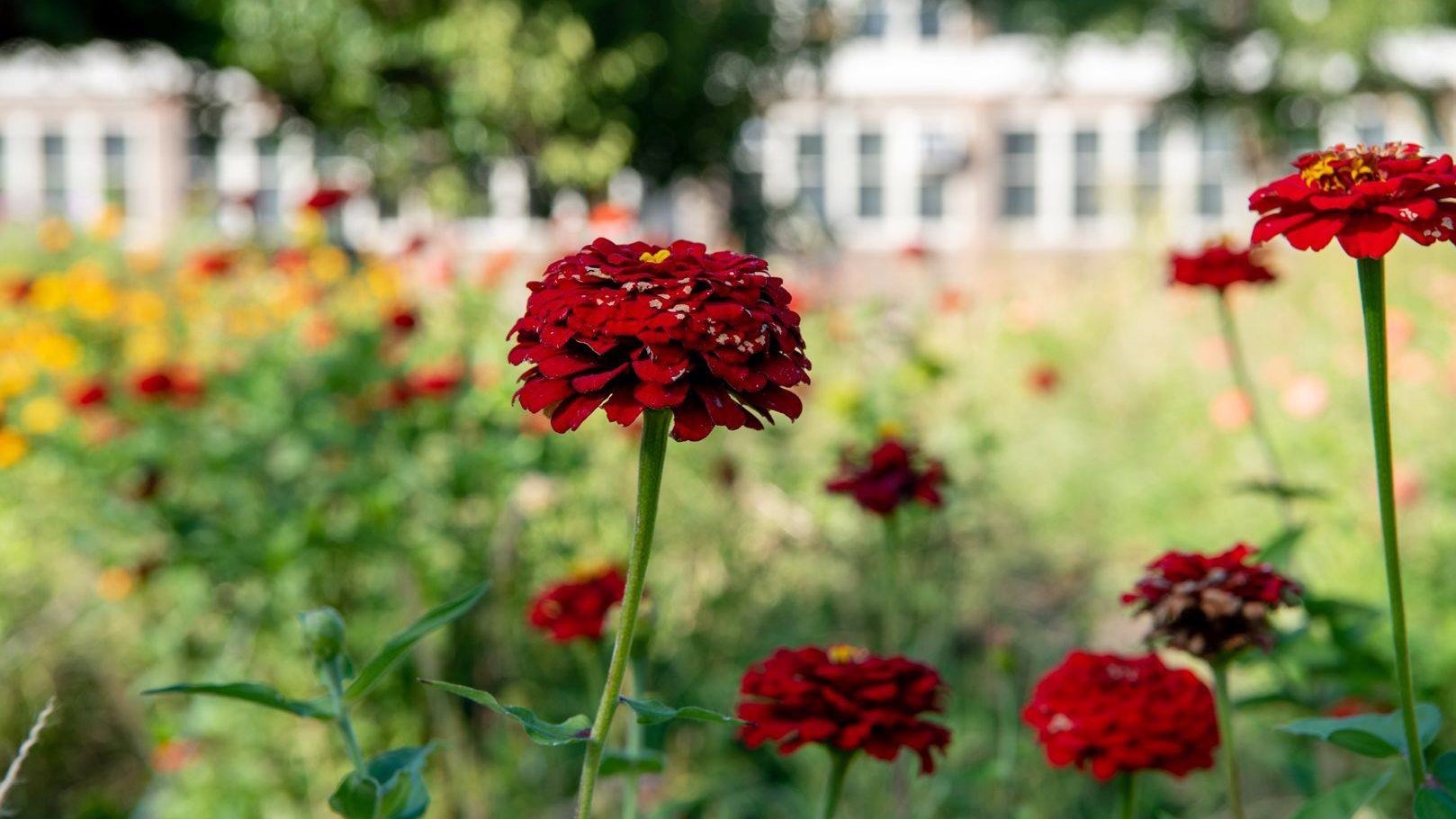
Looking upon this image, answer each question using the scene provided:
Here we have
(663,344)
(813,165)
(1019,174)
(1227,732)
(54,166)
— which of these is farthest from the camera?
(813,165)

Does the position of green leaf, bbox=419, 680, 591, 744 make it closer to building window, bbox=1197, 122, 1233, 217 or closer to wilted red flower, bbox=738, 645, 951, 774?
wilted red flower, bbox=738, 645, 951, 774

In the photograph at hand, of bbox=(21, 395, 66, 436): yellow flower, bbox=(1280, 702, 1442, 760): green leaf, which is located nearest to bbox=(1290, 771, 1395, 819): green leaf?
bbox=(1280, 702, 1442, 760): green leaf

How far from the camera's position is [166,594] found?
2.59 m

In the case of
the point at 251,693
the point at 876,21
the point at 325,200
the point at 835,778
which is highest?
the point at 876,21

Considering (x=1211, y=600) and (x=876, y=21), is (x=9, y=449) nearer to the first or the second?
(x=1211, y=600)

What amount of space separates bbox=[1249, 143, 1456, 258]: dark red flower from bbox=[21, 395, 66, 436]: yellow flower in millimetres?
2317

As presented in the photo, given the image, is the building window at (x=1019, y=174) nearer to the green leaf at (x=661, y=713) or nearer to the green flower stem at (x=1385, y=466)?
the green flower stem at (x=1385, y=466)

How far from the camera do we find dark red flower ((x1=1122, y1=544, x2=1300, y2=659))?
965mm

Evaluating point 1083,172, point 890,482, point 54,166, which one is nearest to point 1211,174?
point 1083,172

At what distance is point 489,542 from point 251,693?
1.53 m

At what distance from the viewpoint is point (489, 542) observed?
2334 millimetres

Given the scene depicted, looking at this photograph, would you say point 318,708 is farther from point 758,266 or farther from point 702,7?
point 702,7

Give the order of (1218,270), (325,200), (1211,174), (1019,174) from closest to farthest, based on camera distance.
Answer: (1218,270)
(325,200)
(1211,174)
(1019,174)

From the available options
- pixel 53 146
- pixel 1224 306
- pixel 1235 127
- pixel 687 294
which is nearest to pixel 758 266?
pixel 687 294
